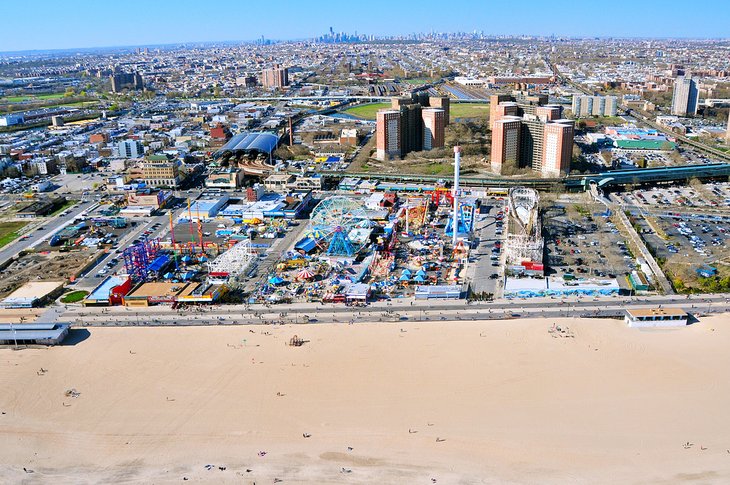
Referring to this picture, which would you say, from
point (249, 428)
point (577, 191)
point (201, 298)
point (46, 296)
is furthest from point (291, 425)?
point (577, 191)

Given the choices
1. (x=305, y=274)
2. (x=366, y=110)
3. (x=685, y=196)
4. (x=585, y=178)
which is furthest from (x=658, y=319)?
(x=366, y=110)

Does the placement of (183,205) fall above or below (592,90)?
below

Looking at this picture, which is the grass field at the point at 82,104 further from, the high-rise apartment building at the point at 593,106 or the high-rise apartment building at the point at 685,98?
the high-rise apartment building at the point at 685,98

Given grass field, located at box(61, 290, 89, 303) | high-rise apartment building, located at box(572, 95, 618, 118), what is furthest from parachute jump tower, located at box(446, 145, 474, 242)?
high-rise apartment building, located at box(572, 95, 618, 118)

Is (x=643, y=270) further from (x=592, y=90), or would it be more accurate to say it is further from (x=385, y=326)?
(x=592, y=90)

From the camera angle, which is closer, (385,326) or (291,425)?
(291,425)

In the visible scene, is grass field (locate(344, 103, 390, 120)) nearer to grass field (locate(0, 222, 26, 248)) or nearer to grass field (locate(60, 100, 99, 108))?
grass field (locate(60, 100, 99, 108))

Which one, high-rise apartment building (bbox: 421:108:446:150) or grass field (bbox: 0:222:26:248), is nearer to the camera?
grass field (bbox: 0:222:26:248)
